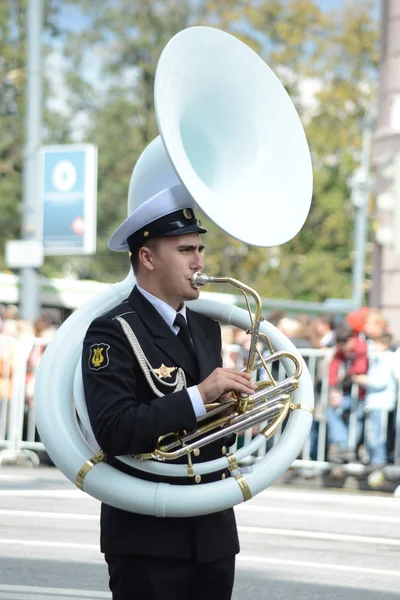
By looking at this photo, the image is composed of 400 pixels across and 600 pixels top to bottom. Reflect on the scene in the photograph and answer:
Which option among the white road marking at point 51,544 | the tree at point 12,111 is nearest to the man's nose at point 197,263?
the white road marking at point 51,544

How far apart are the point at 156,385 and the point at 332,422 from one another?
352 inches

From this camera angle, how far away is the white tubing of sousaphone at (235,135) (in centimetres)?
372

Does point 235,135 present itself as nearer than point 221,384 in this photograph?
No

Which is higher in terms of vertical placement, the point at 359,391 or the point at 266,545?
the point at 359,391

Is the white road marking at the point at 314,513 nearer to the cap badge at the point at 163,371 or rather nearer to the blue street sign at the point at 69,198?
the cap badge at the point at 163,371

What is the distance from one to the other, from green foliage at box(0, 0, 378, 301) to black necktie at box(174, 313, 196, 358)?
30642mm

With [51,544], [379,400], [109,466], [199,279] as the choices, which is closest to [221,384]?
[199,279]

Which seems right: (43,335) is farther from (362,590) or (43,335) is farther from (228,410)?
(228,410)

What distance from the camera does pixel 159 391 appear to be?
3.69 metres

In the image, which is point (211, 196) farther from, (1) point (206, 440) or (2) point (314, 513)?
(2) point (314, 513)

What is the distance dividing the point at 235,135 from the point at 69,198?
1269 cm

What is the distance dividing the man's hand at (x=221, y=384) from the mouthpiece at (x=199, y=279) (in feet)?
0.84

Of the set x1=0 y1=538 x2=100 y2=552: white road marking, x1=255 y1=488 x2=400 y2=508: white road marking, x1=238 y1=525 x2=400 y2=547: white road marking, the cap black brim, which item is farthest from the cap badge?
x1=255 y1=488 x2=400 y2=508: white road marking

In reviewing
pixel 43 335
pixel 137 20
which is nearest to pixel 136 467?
pixel 43 335
